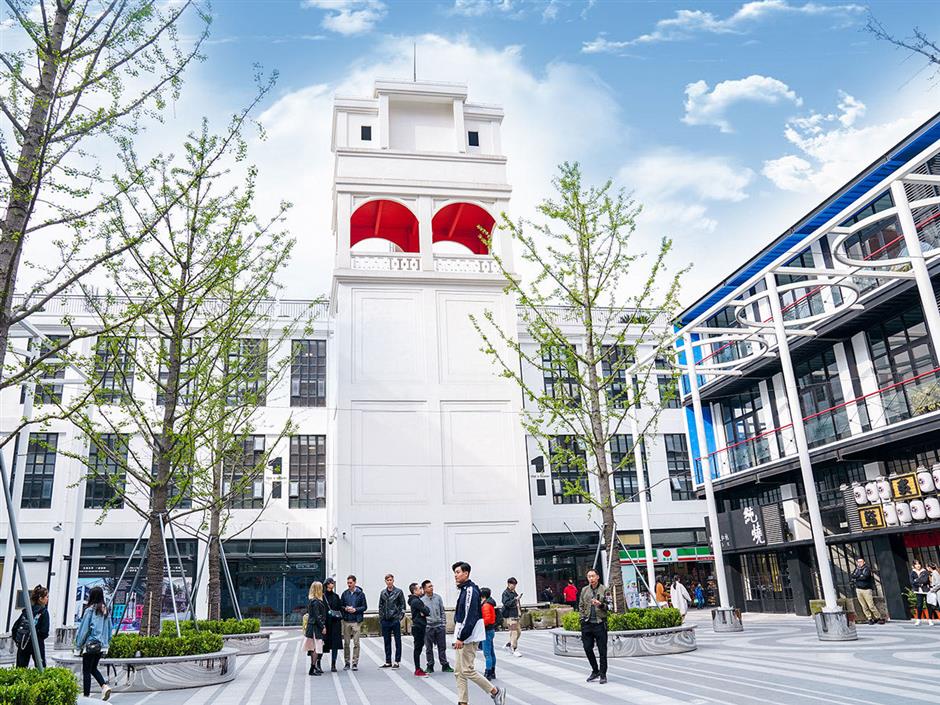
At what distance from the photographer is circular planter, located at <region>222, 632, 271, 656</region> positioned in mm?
19750

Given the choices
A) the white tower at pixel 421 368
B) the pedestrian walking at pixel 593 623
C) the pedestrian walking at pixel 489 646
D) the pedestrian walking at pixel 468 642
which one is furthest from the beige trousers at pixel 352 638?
the white tower at pixel 421 368

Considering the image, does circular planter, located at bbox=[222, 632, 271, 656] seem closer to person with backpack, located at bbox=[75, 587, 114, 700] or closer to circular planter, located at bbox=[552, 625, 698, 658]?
person with backpack, located at bbox=[75, 587, 114, 700]

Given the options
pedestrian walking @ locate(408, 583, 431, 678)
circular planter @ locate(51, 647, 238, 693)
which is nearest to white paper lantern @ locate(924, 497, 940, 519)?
pedestrian walking @ locate(408, 583, 431, 678)

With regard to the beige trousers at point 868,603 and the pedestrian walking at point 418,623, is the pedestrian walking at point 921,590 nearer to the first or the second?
the beige trousers at point 868,603

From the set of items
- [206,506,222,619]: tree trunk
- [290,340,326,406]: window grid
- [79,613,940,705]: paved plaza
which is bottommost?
[79,613,940,705]: paved plaza

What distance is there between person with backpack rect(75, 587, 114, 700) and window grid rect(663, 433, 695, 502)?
34.2 m

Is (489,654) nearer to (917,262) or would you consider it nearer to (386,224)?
(917,262)

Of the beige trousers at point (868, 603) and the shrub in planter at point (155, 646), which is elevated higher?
the shrub in planter at point (155, 646)

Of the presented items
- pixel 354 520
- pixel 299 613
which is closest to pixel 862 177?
pixel 354 520

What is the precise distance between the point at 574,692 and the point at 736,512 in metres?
21.0

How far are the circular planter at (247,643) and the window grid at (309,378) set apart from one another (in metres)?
18.8

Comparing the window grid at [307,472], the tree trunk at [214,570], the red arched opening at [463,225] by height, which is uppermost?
the red arched opening at [463,225]

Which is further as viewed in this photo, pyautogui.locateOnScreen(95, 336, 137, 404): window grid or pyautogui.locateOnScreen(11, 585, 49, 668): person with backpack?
pyautogui.locateOnScreen(11, 585, 49, 668): person with backpack

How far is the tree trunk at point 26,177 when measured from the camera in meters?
7.61
